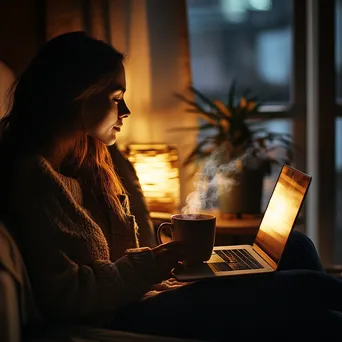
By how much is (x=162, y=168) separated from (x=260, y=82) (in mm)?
802

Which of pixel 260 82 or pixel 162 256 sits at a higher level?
pixel 260 82

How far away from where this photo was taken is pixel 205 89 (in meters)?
2.55

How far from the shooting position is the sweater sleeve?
1.08 meters

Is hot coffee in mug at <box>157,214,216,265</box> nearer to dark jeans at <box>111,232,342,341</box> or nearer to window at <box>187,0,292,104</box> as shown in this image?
dark jeans at <box>111,232,342,341</box>

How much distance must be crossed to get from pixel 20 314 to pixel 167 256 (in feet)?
1.05

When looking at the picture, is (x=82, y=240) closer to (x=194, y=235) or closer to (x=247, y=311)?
(x=194, y=235)

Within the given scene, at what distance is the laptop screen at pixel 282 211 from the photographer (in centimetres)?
125

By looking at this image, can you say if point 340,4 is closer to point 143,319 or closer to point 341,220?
point 341,220

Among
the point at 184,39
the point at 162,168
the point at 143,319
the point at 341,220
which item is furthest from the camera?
the point at 341,220

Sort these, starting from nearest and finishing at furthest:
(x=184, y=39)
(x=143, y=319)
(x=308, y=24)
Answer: (x=143, y=319)
(x=184, y=39)
(x=308, y=24)

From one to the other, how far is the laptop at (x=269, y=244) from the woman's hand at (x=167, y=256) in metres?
0.03

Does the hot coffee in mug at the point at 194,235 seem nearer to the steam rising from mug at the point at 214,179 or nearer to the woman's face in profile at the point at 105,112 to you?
the woman's face in profile at the point at 105,112

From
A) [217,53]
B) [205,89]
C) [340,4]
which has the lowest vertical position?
[205,89]

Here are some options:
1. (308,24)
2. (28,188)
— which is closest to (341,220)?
(308,24)
